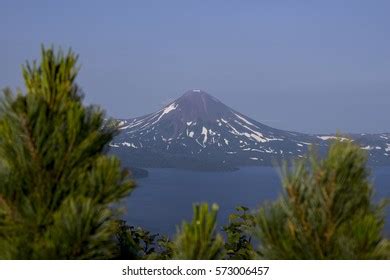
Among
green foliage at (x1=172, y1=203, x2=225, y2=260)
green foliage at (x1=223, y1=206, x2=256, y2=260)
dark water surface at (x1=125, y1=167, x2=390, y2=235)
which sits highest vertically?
green foliage at (x1=172, y1=203, x2=225, y2=260)

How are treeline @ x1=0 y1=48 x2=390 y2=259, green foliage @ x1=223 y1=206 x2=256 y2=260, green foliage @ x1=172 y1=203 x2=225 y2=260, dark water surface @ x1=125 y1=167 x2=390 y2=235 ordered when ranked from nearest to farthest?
1. green foliage @ x1=172 y1=203 x2=225 y2=260
2. treeline @ x1=0 y1=48 x2=390 y2=259
3. green foliage @ x1=223 y1=206 x2=256 y2=260
4. dark water surface @ x1=125 y1=167 x2=390 y2=235

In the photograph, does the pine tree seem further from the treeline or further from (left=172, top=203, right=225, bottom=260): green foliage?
(left=172, top=203, right=225, bottom=260): green foliage

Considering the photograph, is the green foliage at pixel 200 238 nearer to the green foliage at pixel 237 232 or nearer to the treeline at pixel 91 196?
the treeline at pixel 91 196

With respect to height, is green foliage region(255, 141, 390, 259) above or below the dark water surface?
above

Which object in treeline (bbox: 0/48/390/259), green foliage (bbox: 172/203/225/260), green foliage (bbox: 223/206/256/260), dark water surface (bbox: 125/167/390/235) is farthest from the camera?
dark water surface (bbox: 125/167/390/235)

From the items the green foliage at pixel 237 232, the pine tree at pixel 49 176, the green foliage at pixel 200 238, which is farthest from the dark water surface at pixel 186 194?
the green foliage at pixel 200 238

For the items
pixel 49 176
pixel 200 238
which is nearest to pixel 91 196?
pixel 49 176

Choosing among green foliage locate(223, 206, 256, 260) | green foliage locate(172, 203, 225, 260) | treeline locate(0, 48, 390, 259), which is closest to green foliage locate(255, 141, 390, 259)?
treeline locate(0, 48, 390, 259)

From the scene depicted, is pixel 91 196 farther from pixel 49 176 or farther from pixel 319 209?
pixel 319 209
